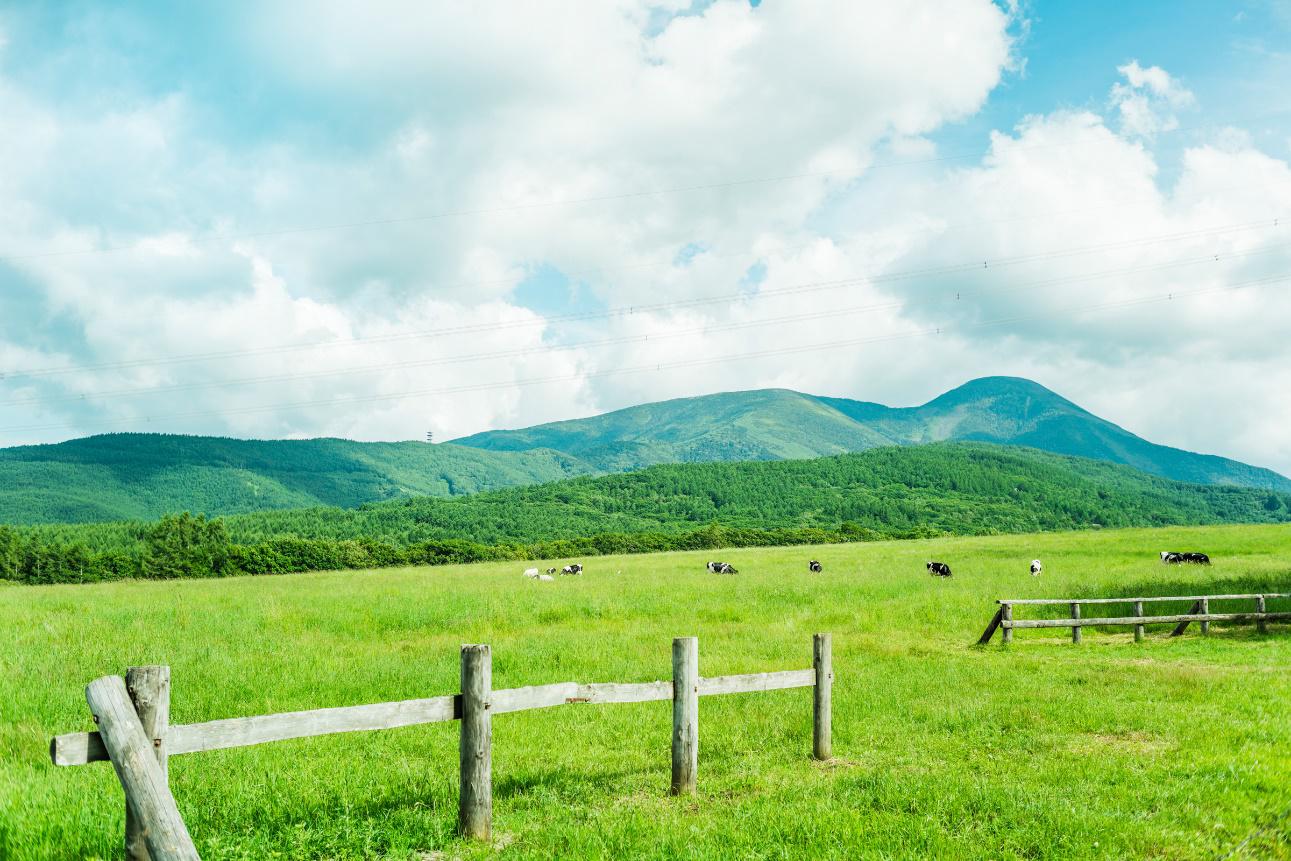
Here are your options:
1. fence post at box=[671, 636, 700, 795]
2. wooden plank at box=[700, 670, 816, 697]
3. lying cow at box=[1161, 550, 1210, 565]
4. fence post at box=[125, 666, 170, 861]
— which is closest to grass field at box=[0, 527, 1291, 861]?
fence post at box=[671, 636, 700, 795]

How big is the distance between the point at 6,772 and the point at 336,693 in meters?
6.06

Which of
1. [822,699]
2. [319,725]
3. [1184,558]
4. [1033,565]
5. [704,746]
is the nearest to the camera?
[319,725]

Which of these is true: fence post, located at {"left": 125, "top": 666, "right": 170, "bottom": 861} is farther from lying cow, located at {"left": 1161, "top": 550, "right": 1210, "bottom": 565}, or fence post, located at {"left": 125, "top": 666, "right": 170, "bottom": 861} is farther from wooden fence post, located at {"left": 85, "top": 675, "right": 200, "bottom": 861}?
lying cow, located at {"left": 1161, "top": 550, "right": 1210, "bottom": 565}

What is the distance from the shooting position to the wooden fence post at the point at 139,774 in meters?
5.19

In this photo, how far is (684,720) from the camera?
9.12 metres

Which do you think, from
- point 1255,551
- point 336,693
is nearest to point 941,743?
point 336,693

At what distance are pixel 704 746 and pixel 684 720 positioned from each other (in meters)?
2.77

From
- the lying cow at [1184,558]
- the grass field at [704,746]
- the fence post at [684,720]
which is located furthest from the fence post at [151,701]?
the lying cow at [1184,558]

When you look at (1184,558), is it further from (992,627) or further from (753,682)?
(753,682)

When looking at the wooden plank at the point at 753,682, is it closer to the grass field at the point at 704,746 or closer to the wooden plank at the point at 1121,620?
the grass field at the point at 704,746

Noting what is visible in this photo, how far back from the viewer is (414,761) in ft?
35.2

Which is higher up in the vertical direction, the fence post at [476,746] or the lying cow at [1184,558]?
the fence post at [476,746]

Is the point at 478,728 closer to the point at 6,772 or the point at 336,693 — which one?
the point at 6,772

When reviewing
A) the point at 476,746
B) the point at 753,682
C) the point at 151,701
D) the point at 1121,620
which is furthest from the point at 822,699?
the point at 1121,620
